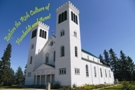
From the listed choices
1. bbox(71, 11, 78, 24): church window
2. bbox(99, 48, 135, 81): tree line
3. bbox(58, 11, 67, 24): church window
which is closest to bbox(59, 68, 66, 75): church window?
bbox(58, 11, 67, 24): church window

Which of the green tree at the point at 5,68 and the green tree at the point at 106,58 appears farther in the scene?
the green tree at the point at 106,58

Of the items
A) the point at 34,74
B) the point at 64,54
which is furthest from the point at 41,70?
the point at 64,54

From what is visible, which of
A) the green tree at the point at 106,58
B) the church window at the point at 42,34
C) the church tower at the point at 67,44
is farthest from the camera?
the green tree at the point at 106,58

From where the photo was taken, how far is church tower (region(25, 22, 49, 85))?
2850 centimetres

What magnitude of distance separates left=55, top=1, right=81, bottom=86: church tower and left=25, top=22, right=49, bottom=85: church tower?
935 centimetres

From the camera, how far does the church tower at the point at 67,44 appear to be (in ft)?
64.3

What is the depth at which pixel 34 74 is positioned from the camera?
89.0 ft

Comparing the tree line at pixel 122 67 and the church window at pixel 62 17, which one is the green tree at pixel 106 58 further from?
the church window at pixel 62 17

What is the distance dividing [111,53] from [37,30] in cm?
5584

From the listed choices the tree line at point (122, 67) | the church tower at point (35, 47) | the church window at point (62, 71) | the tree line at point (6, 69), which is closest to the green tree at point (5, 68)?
the tree line at point (6, 69)

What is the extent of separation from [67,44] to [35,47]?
1322cm

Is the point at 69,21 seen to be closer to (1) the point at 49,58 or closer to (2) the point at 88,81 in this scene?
(1) the point at 49,58

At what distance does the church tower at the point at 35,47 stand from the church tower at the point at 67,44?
9.35 meters

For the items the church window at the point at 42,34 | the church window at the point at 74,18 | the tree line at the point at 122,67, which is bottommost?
the tree line at the point at 122,67
